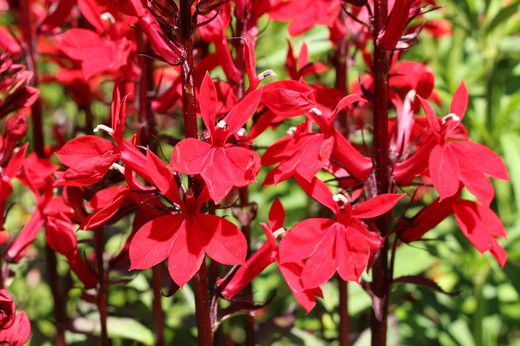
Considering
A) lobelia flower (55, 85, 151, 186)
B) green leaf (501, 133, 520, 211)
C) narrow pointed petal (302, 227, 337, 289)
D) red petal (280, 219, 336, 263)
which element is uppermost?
lobelia flower (55, 85, 151, 186)

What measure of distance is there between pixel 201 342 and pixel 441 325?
1051mm

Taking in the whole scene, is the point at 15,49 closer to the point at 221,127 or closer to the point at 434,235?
the point at 221,127

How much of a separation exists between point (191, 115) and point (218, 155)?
2.9 inches

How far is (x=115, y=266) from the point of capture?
129 centimetres

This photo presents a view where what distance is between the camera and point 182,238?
0.97 meters

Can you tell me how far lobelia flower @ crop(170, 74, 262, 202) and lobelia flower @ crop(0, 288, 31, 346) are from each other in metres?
0.36

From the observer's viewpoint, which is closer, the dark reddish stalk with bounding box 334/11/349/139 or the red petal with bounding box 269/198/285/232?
the red petal with bounding box 269/198/285/232

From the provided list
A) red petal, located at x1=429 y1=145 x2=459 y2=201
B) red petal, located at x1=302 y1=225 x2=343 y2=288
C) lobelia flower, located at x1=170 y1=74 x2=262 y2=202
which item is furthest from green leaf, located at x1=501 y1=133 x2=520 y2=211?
lobelia flower, located at x1=170 y1=74 x2=262 y2=202

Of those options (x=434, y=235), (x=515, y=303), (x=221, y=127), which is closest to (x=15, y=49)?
A: (x=221, y=127)

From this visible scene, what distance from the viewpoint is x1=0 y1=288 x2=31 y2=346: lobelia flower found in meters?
1.04

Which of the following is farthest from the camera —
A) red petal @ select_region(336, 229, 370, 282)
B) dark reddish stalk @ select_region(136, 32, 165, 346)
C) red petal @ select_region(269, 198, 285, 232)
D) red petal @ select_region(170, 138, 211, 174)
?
dark reddish stalk @ select_region(136, 32, 165, 346)

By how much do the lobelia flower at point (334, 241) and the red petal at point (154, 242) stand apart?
17cm

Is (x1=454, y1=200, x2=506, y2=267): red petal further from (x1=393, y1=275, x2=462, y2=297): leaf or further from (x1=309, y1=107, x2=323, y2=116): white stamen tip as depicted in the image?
(x1=309, y1=107, x2=323, y2=116): white stamen tip

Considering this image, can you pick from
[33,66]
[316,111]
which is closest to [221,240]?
[316,111]
